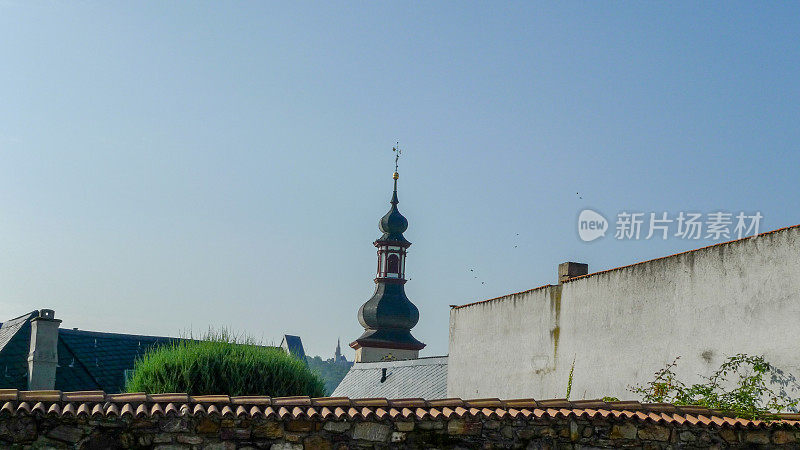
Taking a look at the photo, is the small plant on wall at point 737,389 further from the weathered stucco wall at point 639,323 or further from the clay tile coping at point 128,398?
the clay tile coping at point 128,398

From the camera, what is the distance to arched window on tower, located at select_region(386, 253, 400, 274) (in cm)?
5116

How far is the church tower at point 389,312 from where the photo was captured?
50094mm

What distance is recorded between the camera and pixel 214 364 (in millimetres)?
16906

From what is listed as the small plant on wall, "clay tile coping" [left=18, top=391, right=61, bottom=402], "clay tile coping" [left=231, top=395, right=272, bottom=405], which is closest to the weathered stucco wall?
the small plant on wall

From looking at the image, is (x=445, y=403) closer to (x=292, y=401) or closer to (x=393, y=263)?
(x=292, y=401)

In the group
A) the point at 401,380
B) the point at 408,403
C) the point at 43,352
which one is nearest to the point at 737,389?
the point at 408,403

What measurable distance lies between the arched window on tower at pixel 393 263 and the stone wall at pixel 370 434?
40784 millimetres

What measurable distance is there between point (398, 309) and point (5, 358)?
78.4ft

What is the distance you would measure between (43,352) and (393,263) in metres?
24.7

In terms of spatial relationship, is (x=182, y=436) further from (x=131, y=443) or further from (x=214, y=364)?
(x=214, y=364)

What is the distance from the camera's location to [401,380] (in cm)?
3466

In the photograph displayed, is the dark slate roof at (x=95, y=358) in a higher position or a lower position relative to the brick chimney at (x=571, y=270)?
lower

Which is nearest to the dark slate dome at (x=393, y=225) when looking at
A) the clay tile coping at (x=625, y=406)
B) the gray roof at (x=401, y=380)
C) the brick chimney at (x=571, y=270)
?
the gray roof at (x=401, y=380)

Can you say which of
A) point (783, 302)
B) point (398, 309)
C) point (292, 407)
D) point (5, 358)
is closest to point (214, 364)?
point (292, 407)
